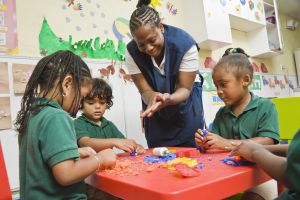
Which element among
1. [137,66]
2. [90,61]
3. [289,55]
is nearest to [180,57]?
[137,66]

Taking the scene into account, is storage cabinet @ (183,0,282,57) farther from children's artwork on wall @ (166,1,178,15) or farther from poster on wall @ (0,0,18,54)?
poster on wall @ (0,0,18,54)

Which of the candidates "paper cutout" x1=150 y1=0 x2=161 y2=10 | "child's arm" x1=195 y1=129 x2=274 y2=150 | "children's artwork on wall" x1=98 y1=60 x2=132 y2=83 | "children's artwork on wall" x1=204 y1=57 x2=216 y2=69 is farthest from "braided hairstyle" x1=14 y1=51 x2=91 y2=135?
"children's artwork on wall" x1=204 y1=57 x2=216 y2=69

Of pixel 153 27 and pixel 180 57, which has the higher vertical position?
pixel 153 27

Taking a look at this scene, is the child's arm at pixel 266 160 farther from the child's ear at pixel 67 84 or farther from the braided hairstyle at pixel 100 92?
the braided hairstyle at pixel 100 92

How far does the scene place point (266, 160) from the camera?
22.4 inches

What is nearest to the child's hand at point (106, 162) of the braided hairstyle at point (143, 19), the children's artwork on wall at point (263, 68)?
the braided hairstyle at point (143, 19)

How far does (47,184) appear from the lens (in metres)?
0.62

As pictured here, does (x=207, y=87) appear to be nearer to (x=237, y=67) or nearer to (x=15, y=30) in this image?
(x=237, y=67)

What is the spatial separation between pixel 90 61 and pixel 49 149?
0.93 metres

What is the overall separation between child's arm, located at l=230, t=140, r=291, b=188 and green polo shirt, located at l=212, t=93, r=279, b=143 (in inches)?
9.3

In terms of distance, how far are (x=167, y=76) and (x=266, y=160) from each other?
57cm

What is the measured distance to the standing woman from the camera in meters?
1.03

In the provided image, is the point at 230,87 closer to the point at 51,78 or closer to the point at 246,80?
the point at 246,80

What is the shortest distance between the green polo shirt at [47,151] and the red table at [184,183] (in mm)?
93
